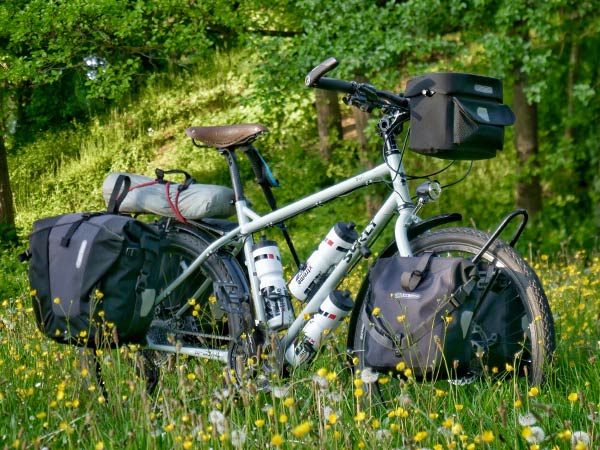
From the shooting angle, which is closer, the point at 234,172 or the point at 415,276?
the point at 415,276

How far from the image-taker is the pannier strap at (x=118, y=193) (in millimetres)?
3873

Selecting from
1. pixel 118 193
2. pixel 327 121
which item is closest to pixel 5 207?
pixel 327 121

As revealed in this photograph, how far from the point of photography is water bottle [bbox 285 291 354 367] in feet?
11.1

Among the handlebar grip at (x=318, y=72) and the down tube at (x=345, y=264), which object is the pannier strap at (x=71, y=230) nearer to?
the down tube at (x=345, y=264)

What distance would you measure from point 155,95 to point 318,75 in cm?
1159

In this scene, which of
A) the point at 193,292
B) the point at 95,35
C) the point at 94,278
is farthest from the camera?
the point at 95,35

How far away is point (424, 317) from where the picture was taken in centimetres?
291

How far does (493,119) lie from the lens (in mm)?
3074

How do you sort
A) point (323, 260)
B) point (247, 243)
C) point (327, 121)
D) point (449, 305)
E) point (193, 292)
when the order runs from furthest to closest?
point (327, 121) → point (193, 292) → point (247, 243) → point (323, 260) → point (449, 305)

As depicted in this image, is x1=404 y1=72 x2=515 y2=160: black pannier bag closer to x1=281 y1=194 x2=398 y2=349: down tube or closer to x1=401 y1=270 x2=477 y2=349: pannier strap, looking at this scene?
x1=281 y1=194 x2=398 y2=349: down tube

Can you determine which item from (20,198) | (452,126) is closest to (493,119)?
(452,126)

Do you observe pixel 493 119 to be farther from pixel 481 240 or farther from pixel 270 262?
pixel 270 262

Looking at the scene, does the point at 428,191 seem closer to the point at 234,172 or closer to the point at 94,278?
the point at 234,172

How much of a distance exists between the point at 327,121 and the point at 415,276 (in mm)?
9978
